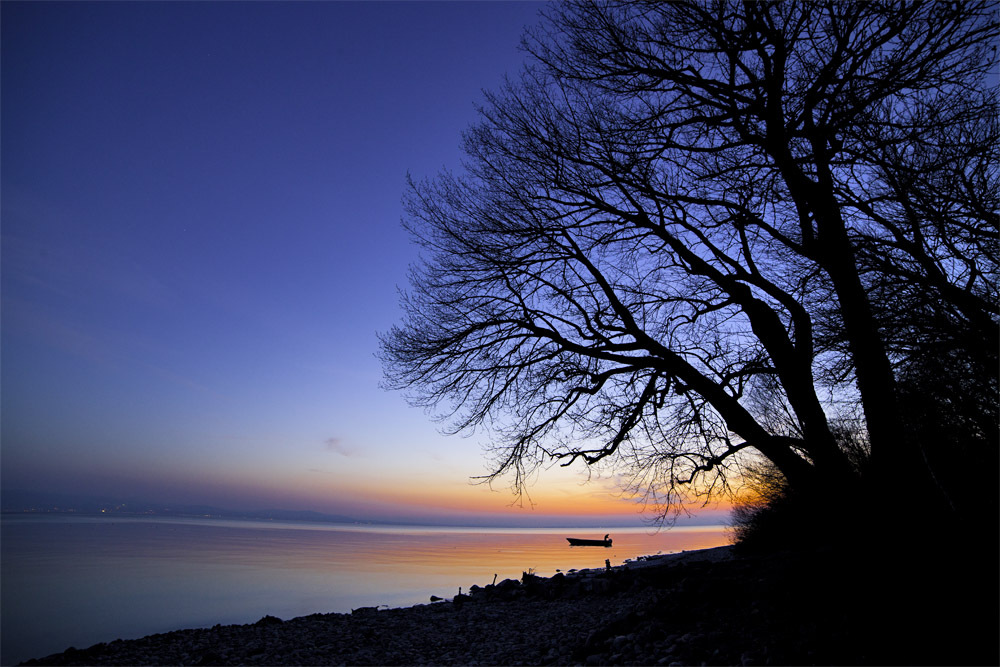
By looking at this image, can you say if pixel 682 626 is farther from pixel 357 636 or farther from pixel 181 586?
pixel 181 586

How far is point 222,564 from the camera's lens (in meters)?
24.5

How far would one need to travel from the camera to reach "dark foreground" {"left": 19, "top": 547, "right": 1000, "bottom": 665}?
500 centimetres

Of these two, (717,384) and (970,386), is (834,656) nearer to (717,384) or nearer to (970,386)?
(717,384)

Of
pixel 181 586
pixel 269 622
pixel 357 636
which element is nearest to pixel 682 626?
pixel 357 636

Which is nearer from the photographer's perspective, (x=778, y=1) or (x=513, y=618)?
(x=778, y=1)

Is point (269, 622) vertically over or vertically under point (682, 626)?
under

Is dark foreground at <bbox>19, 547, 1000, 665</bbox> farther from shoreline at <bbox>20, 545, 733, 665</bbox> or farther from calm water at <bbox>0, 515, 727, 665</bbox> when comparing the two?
calm water at <bbox>0, 515, 727, 665</bbox>

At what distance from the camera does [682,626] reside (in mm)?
6703

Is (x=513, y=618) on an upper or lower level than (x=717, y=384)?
lower

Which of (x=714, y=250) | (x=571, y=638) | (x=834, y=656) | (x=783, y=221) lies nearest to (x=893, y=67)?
(x=783, y=221)

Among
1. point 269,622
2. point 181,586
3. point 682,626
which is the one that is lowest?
point 181,586

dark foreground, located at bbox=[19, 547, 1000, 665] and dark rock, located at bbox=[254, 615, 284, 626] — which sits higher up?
dark foreground, located at bbox=[19, 547, 1000, 665]

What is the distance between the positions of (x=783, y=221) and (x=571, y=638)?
6.93 meters

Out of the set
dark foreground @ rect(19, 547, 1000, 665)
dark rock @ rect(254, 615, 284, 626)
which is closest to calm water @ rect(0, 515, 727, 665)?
dark rock @ rect(254, 615, 284, 626)
